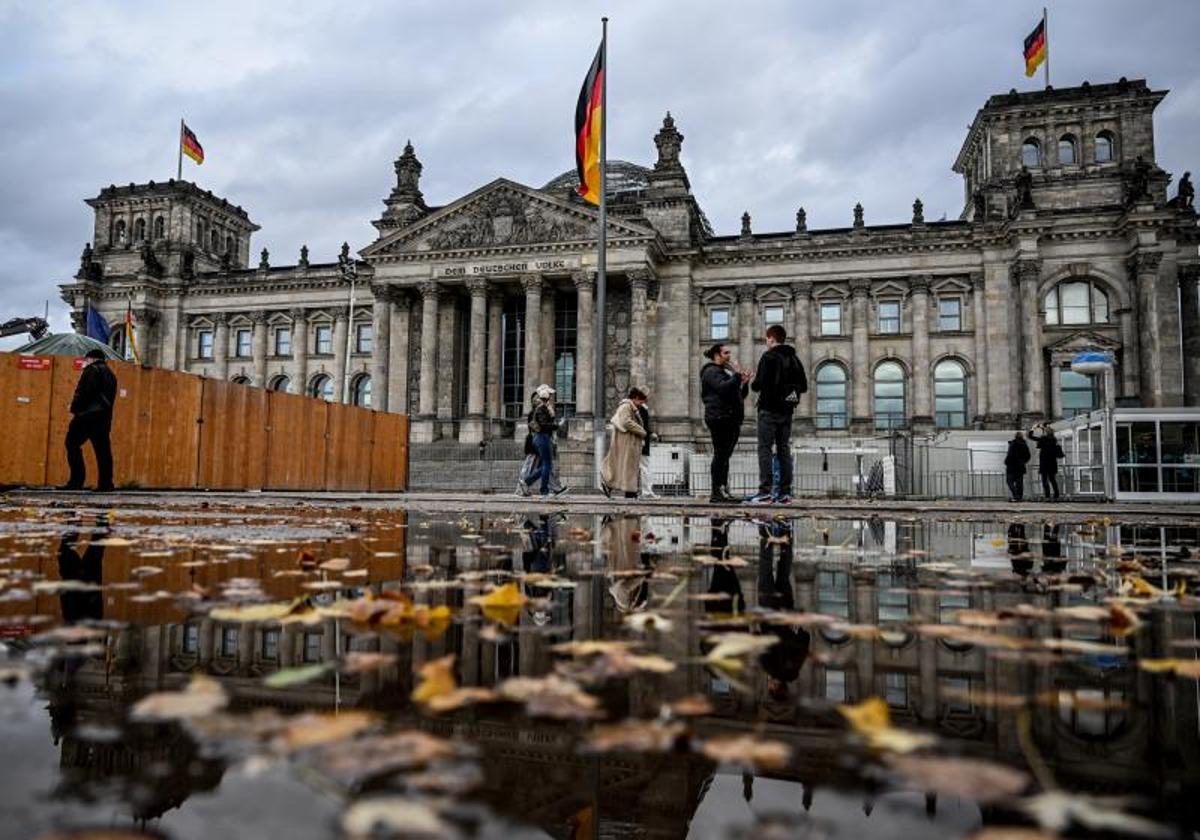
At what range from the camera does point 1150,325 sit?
1388 inches

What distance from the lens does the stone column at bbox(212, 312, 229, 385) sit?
4959 cm

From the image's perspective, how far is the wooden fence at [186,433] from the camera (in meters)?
14.0

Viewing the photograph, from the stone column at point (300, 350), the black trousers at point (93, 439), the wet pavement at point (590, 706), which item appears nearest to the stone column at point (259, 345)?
the stone column at point (300, 350)

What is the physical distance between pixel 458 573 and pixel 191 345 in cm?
5373

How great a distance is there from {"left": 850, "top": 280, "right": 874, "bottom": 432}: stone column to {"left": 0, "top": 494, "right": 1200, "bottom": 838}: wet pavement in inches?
1475

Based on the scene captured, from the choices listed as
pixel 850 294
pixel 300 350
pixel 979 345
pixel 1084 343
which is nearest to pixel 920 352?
pixel 979 345

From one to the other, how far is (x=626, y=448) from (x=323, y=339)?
40.3 meters

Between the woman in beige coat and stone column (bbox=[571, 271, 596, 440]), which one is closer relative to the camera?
the woman in beige coat

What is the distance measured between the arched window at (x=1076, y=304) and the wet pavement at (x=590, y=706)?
3967cm

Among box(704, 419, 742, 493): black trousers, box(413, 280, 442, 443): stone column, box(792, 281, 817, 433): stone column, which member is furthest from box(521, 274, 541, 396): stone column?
box(704, 419, 742, 493): black trousers

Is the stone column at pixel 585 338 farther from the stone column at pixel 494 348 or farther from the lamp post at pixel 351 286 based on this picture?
the lamp post at pixel 351 286

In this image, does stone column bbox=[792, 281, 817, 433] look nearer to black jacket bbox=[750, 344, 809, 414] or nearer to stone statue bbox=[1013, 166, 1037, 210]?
stone statue bbox=[1013, 166, 1037, 210]

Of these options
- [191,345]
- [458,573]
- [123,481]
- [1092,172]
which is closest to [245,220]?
[191,345]

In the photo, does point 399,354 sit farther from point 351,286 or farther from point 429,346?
point 351,286
